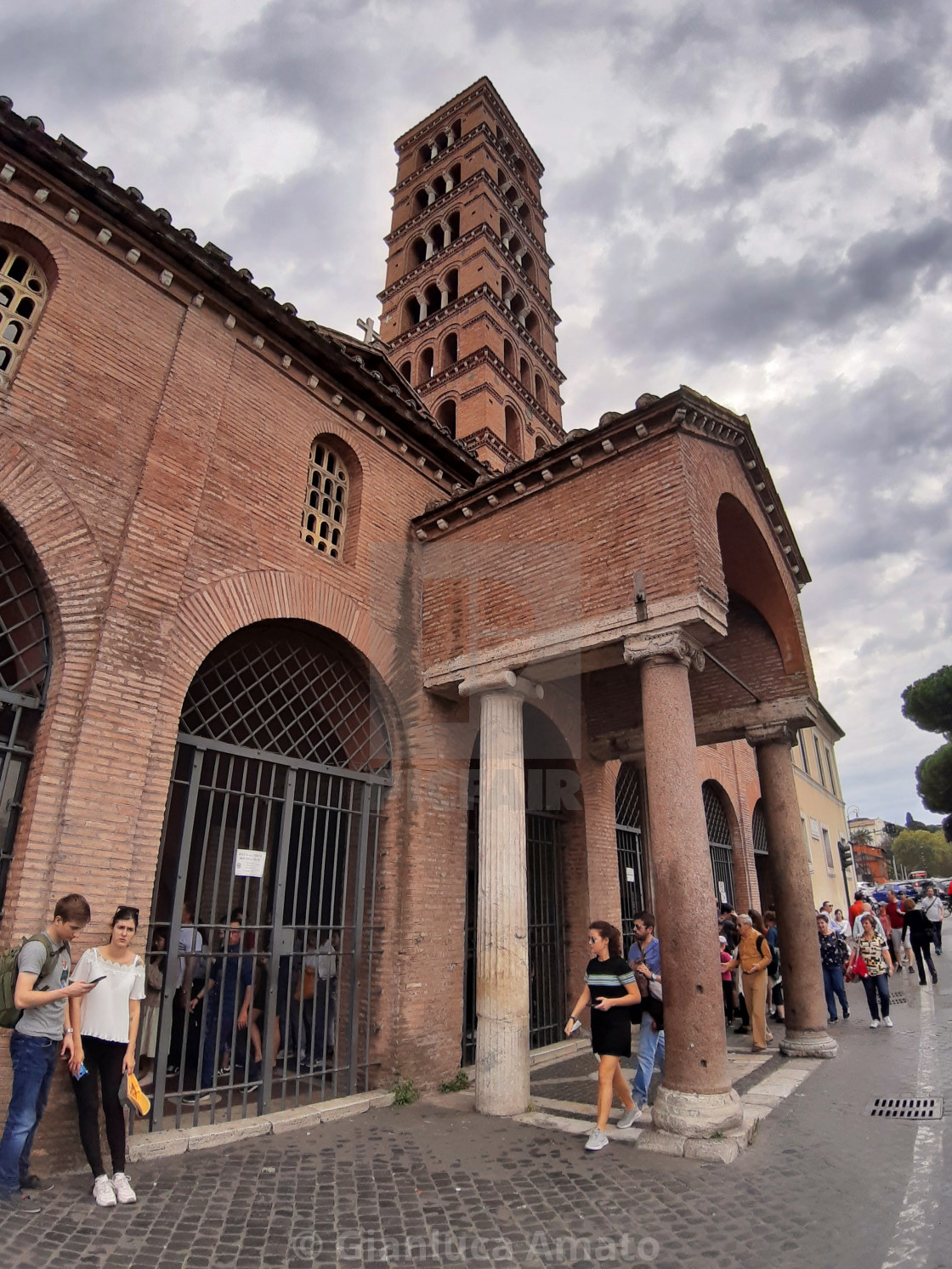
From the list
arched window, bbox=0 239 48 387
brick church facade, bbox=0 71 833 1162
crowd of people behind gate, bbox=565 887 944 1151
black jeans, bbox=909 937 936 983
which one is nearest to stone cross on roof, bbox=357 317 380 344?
brick church facade, bbox=0 71 833 1162

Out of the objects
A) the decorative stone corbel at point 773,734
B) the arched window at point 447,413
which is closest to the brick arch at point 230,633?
the decorative stone corbel at point 773,734

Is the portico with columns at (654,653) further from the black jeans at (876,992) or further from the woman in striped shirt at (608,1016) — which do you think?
the black jeans at (876,992)

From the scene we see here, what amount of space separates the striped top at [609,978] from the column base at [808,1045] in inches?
161

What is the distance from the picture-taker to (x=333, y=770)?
7039 millimetres

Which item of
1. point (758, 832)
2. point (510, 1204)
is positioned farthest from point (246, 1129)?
point (758, 832)

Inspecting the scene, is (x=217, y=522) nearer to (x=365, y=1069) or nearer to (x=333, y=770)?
(x=333, y=770)

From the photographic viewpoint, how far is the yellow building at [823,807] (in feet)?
70.6

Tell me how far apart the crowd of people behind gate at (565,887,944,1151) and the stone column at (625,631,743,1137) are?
27cm

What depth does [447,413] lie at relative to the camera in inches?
717

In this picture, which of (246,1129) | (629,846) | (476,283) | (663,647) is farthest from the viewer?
(476,283)

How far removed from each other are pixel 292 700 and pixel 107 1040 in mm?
3347

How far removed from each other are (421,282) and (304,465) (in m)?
15.2

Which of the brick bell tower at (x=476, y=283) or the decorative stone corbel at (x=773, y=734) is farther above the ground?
→ the brick bell tower at (x=476, y=283)

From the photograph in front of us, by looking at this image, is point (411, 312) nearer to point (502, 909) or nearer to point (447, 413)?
point (447, 413)
